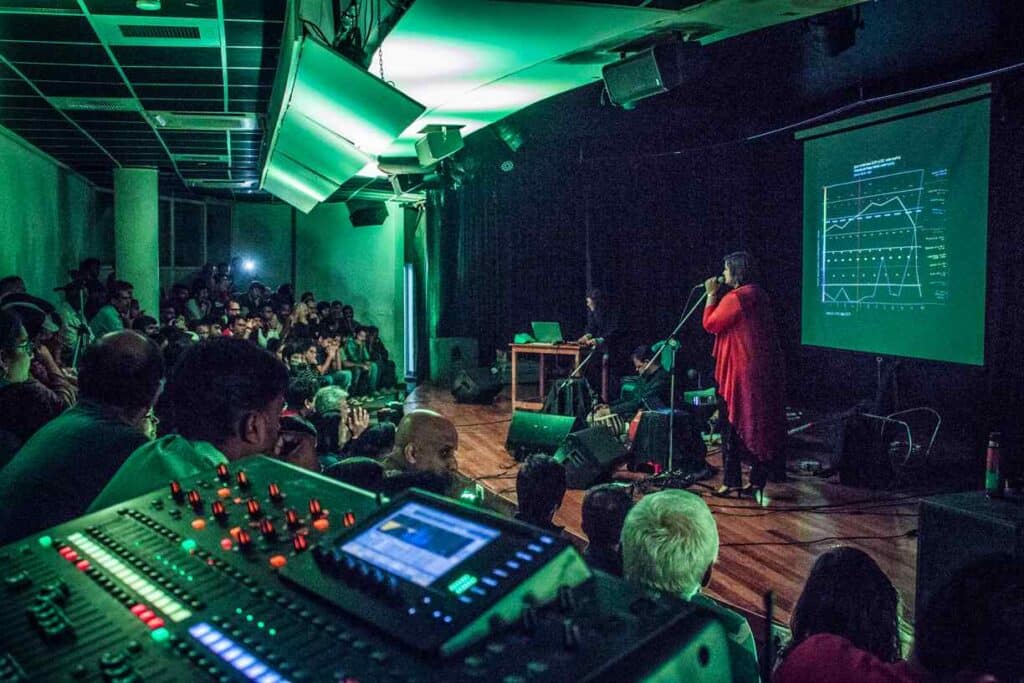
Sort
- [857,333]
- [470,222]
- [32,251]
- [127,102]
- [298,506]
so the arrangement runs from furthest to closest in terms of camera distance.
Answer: [470,222], [32,251], [857,333], [127,102], [298,506]

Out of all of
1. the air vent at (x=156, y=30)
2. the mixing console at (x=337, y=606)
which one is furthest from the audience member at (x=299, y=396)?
the mixing console at (x=337, y=606)

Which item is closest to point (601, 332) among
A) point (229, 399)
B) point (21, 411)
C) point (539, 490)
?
point (539, 490)

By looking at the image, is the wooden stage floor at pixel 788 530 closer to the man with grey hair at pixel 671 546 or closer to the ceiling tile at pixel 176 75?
the man with grey hair at pixel 671 546

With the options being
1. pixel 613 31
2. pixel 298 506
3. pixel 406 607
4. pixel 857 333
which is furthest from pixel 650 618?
pixel 857 333

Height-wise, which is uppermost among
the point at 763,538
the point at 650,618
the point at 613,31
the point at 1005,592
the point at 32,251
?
the point at 613,31

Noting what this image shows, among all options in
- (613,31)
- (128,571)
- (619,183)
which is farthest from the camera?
(619,183)

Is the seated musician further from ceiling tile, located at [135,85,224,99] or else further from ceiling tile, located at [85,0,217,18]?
ceiling tile, located at [85,0,217,18]

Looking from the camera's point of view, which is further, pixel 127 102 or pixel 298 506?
pixel 127 102

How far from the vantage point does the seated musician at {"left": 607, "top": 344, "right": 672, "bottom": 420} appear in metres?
7.12

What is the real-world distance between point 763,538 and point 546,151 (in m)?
6.53

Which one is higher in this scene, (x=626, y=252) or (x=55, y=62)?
(x=55, y=62)

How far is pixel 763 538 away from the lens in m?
4.45

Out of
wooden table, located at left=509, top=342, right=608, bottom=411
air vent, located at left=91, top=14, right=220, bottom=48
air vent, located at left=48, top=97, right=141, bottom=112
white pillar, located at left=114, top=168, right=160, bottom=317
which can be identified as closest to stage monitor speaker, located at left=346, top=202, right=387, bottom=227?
white pillar, located at left=114, top=168, right=160, bottom=317

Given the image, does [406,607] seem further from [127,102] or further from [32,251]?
[32,251]
